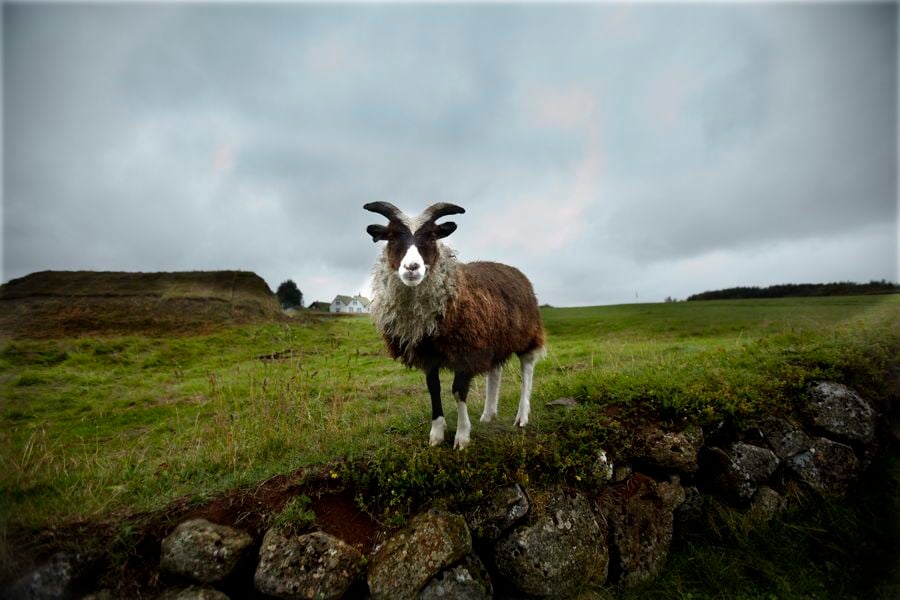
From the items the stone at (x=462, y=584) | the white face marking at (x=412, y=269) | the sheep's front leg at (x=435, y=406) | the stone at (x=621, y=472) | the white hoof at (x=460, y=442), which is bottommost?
the stone at (x=462, y=584)

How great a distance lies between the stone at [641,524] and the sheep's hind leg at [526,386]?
5.33ft

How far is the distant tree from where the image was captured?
64125 mm

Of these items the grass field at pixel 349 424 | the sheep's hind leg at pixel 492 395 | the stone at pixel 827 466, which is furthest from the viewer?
the sheep's hind leg at pixel 492 395

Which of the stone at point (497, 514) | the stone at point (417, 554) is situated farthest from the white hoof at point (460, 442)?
the stone at point (417, 554)

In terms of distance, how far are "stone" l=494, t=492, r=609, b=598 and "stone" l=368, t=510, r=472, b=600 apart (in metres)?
0.51

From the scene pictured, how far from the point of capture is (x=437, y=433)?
5.14 meters

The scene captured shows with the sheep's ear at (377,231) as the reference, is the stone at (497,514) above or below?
below

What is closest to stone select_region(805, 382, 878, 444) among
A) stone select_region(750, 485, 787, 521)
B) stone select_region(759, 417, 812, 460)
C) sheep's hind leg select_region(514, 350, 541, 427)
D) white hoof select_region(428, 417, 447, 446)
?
stone select_region(759, 417, 812, 460)

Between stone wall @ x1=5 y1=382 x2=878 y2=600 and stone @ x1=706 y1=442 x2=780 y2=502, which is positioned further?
stone @ x1=706 y1=442 x2=780 y2=502

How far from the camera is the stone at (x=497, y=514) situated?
4.12 metres

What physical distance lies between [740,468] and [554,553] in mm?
3159

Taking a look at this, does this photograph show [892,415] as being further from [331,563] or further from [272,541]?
[272,541]

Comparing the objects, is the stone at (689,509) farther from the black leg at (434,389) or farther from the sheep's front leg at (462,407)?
the black leg at (434,389)

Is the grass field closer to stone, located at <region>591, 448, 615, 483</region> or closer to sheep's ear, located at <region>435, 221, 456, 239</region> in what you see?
stone, located at <region>591, 448, 615, 483</region>
